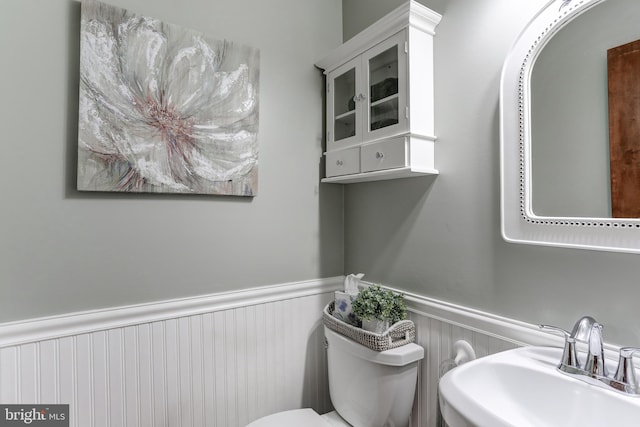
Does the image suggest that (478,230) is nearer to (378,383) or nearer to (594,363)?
(594,363)

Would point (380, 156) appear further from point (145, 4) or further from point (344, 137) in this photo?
point (145, 4)

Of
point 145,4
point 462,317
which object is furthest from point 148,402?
point 145,4

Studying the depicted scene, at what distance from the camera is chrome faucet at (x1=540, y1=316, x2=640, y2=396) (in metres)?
0.72

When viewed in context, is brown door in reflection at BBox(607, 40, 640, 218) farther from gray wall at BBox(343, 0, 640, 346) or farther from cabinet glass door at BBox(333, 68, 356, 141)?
cabinet glass door at BBox(333, 68, 356, 141)

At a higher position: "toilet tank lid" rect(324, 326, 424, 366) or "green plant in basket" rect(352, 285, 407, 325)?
"green plant in basket" rect(352, 285, 407, 325)

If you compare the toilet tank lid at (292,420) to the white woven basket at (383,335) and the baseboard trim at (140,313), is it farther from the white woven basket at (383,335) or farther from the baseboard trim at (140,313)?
the baseboard trim at (140,313)

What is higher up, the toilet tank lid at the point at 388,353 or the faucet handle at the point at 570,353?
the faucet handle at the point at 570,353

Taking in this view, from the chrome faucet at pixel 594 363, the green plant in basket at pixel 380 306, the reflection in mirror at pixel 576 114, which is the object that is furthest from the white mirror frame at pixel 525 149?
the green plant in basket at pixel 380 306

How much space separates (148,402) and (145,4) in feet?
4.82

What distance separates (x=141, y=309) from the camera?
1.21 metres

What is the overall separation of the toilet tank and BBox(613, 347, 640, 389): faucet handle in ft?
1.94

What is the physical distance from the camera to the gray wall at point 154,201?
3.40ft

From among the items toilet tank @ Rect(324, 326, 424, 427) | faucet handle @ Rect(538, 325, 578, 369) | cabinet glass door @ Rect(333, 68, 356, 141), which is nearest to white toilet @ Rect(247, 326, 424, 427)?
toilet tank @ Rect(324, 326, 424, 427)

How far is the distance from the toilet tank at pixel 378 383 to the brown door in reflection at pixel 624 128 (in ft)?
2.53
